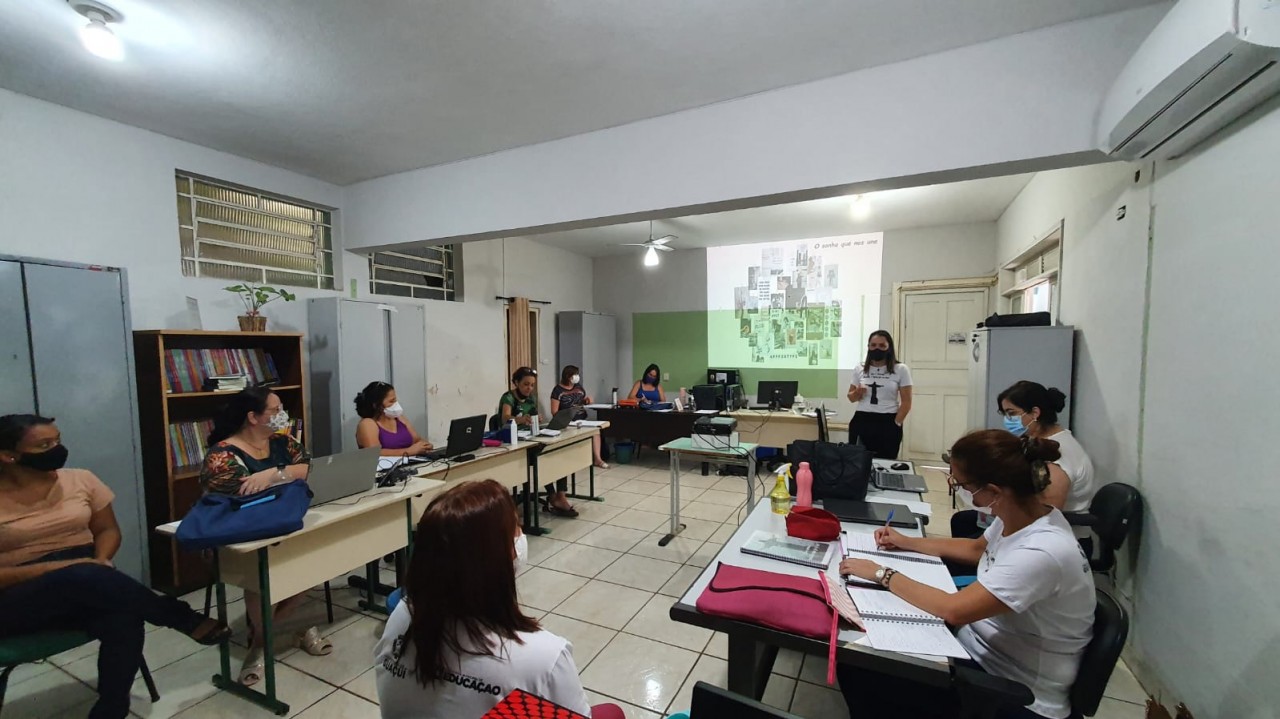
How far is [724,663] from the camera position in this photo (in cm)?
231

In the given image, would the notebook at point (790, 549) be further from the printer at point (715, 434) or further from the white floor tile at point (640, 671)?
the printer at point (715, 434)

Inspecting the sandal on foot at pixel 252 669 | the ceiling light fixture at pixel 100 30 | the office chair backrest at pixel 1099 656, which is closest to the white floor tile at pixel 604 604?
the sandal on foot at pixel 252 669

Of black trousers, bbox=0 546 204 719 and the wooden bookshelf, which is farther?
the wooden bookshelf

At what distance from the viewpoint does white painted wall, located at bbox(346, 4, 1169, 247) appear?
2.15 meters

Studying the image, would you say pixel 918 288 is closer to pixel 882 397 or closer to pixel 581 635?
pixel 882 397

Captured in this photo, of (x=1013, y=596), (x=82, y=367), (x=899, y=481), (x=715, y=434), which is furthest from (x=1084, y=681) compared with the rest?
(x=82, y=367)

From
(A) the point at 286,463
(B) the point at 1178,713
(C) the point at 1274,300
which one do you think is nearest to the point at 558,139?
(A) the point at 286,463

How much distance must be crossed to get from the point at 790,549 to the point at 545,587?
1.87m

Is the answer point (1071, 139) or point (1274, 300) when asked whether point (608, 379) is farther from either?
point (1274, 300)

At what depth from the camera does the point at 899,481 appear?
2521 millimetres

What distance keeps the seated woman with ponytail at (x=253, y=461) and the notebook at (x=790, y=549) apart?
208 centimetres

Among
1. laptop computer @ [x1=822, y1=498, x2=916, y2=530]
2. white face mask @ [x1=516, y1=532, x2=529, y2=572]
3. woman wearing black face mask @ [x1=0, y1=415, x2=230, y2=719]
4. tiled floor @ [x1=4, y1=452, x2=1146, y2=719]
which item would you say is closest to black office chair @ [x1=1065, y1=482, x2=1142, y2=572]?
tiled floor @ [x1=4, y1=452, x2=1146, y2=719]

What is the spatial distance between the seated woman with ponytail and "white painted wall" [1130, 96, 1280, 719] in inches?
142

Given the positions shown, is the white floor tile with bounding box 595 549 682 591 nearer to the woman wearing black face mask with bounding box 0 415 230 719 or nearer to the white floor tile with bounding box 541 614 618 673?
the white floor tile with bounding box 541 614 618 673
